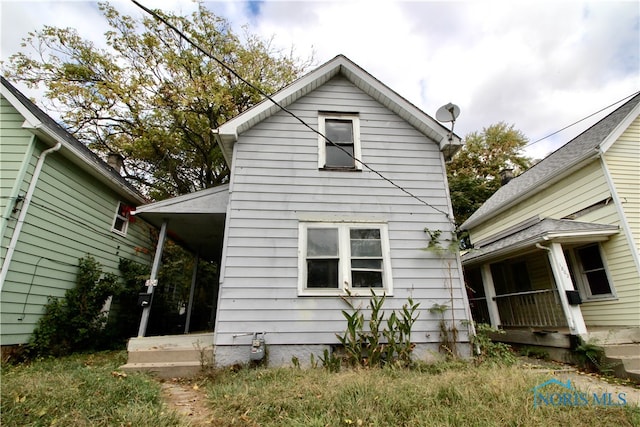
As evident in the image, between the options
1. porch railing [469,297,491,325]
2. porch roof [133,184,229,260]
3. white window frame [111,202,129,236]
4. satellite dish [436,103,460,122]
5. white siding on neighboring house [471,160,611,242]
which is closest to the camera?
satellite dish [436,103,460,122]

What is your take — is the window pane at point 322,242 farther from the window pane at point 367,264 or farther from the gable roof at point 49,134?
the gable roof at point 49,134

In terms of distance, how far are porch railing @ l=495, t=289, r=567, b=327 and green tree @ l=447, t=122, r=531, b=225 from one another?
37.3 feet

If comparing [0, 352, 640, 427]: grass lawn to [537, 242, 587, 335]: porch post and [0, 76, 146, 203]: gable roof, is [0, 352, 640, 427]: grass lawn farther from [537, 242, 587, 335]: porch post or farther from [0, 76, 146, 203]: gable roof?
[0, 76, 146, 203]: gable roof

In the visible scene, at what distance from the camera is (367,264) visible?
6.09m

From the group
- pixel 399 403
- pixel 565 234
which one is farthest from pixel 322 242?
pixel 565 234

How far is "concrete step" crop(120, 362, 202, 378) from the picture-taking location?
4980mm

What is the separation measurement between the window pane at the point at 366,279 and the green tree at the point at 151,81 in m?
11.0

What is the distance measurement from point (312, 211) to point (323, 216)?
261 millimetres

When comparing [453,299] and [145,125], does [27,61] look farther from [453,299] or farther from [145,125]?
[453,299]

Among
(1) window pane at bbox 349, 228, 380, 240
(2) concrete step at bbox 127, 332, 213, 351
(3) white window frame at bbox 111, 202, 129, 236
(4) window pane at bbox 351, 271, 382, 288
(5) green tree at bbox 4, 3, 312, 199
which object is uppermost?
(5) green tree at bbox 4, 3, 312, 199

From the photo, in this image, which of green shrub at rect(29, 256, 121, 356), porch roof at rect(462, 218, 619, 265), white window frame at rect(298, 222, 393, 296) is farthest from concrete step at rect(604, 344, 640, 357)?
green shrub at rect(29, 256, 121, 356)

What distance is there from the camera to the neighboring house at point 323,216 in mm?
5586

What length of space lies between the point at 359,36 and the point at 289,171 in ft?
9.67

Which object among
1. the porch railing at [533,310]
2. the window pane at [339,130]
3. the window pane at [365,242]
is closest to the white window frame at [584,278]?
the porch railing at [533,310]
